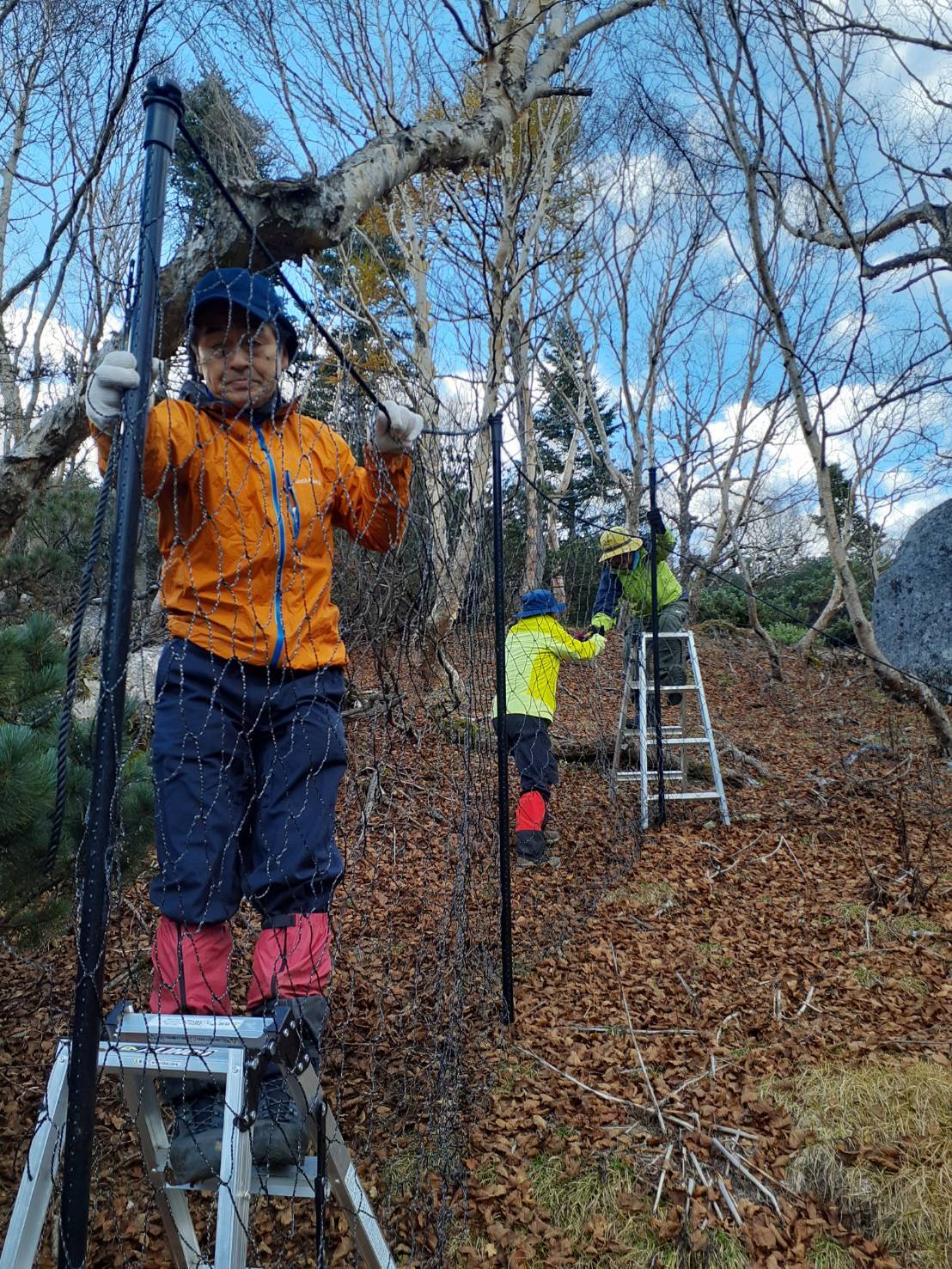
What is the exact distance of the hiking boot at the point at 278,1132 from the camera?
129 centimetres

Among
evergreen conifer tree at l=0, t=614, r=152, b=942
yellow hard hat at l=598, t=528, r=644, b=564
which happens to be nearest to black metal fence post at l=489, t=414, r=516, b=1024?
evergreen conifer tree at l=0, t=614, r=152, b=942

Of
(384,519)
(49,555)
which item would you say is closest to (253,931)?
(384,519)

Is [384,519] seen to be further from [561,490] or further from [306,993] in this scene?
[561,490]

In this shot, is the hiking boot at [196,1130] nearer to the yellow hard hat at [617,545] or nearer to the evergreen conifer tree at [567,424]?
the yellow hard hat at [617,545]

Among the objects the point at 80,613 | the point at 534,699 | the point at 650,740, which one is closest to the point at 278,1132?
the point at 80,613

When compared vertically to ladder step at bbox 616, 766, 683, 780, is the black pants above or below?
above

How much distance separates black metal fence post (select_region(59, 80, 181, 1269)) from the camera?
1056 millimetres

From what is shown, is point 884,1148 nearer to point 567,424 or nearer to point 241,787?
point 241,787

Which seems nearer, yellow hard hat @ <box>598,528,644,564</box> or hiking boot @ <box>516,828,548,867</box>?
hiking boot @ <box>516,828,548,867</box>

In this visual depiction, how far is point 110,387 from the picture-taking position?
1225 millimetres

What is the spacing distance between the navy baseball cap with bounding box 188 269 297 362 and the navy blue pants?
2.19ft

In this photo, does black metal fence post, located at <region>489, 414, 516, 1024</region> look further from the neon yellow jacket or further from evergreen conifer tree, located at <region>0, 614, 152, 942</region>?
the neon yellow jacket

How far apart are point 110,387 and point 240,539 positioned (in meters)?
0.41

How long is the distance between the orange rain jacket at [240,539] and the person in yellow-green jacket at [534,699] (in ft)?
8.31
